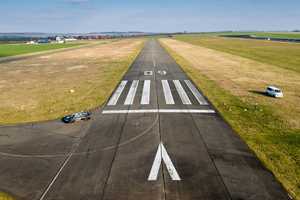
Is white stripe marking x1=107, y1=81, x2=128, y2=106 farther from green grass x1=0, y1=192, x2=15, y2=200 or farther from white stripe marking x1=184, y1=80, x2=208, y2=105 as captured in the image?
green grass x1=0, y1=192, x2=15, y2=200

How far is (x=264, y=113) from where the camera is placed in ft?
82.6

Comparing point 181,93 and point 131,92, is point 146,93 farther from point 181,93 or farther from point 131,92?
point 181,93

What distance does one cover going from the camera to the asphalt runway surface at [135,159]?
13234 millimetres

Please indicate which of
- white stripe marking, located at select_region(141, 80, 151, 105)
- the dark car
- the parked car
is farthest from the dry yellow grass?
the dark car

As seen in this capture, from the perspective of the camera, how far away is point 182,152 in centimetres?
1723

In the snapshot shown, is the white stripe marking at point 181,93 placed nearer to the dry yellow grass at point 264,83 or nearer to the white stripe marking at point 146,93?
the white stripe marking at point 146,93

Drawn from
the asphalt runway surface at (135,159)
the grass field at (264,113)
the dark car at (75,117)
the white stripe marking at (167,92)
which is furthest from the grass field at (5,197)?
the white stripe marking at (167,92)

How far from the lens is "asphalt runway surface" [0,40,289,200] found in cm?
1323

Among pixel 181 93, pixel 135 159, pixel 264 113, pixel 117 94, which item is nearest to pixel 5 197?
pixel 135 159

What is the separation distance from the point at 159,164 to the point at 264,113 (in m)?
15.4

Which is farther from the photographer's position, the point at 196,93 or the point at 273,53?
the point at 273,53

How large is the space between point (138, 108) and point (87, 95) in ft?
32.2

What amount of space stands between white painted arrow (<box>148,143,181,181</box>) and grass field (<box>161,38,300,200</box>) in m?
6.44

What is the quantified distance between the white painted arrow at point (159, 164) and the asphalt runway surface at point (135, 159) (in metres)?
0.06
